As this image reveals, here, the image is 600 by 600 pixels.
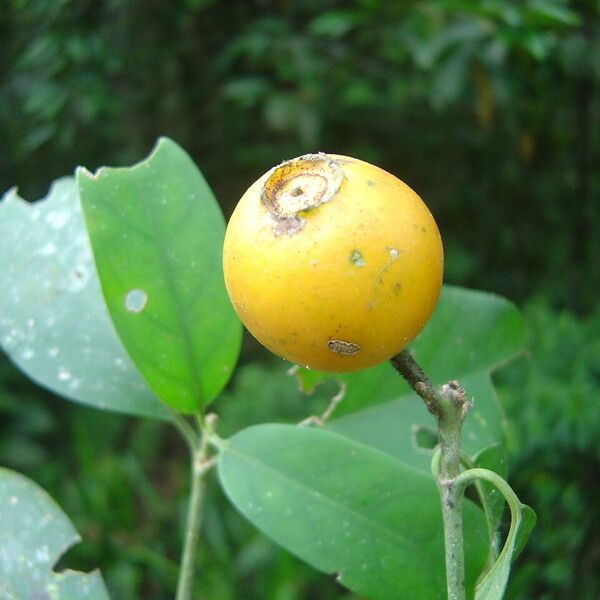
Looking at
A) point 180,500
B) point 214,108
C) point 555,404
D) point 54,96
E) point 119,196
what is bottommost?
point 180,500

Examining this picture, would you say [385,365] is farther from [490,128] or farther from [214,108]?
[214,108]

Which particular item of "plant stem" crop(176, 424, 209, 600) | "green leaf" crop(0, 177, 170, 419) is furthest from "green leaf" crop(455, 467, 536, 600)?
"green leaf" crop(0, 177, 170, 419)

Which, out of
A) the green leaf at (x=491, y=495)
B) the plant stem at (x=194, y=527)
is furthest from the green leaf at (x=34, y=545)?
the green leaf at (x=491, y=495)

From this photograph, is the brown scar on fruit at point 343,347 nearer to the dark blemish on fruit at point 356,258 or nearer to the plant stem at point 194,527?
the dark blemish on fruit at point 356,258

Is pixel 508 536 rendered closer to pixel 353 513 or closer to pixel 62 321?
pixel 353 513

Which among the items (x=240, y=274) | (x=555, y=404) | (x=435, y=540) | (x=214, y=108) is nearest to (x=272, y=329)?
(x=240, y=274)

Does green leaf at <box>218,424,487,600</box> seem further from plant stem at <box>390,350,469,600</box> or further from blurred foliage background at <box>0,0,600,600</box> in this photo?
blurred foliage background at <box>0,0,600,600</box>

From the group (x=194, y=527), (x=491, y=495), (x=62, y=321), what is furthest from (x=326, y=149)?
(x=491, y=495)
